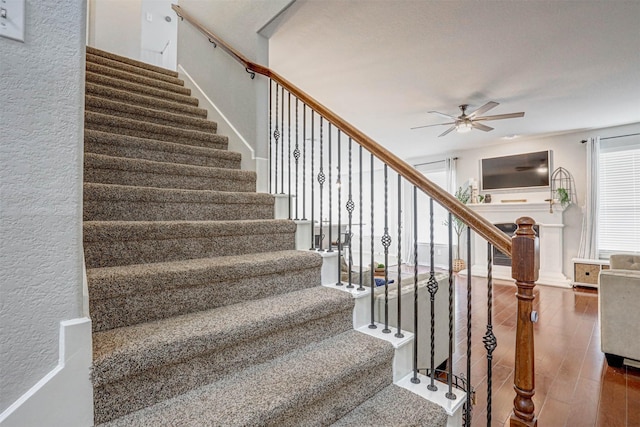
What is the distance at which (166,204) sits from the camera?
1.86 m

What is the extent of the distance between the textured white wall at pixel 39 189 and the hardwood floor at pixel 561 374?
7.55 ft

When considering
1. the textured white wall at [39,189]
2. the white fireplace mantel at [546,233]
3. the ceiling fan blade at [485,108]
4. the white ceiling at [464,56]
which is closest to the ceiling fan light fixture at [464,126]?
the ceiling fan blade at [485,108]

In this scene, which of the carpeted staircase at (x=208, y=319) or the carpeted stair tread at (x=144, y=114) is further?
the carpeted stair tread at (x=144, y=114)

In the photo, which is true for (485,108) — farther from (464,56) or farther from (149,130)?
(149,130)

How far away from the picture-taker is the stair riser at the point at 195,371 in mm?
1020

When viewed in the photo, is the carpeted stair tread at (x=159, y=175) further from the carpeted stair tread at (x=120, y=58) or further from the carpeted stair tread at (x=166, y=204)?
the carpeted stair tread at (x=120, y=58)

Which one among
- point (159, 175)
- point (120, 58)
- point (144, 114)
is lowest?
point (159, 175)

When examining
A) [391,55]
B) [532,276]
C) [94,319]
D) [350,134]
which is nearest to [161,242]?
[94,319]

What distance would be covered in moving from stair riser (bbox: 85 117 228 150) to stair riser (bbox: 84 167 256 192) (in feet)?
1.94

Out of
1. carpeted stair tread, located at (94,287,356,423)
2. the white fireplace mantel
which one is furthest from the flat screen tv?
carpeted stair tread, located at (94,287,356,423)

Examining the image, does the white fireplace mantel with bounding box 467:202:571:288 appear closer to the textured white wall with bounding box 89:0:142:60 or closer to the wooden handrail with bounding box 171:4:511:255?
the wooden handrail with bounding box 171:4:511:255

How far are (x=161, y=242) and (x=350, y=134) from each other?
1.19 m

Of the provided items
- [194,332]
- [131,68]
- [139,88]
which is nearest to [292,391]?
[194,332]

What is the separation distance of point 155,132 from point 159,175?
65cm
